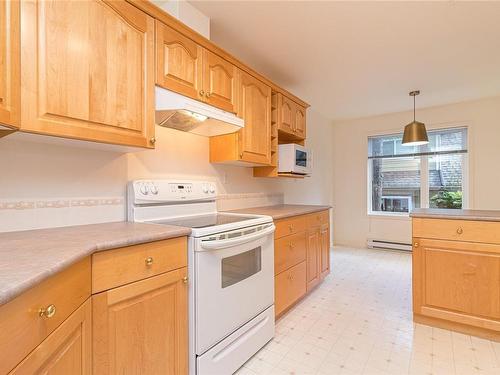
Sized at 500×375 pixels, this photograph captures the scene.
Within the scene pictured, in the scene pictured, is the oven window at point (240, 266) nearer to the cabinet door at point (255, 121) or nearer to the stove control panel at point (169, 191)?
the stove control panel at point (169, 191)

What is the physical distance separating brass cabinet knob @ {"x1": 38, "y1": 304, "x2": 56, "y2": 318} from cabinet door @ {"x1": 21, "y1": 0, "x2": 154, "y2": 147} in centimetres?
70

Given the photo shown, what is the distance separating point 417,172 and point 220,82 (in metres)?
3.82

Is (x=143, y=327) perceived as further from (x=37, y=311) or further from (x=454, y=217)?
(x=454, y=217)

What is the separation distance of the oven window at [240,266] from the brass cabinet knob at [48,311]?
0.84m

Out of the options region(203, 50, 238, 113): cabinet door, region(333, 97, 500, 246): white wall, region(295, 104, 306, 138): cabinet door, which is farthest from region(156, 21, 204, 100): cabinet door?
region(333, 97, 500, 246): white wall

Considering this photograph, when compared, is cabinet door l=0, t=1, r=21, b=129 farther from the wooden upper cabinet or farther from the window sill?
the window sill

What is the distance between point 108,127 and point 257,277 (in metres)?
1.25

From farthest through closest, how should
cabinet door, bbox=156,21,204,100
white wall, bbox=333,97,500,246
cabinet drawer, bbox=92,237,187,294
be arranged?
white wall, bbox=333,97,500,246, cabinet door, bbox=156,21,204,100, cabinet drawer, bbox=92,237,187,294

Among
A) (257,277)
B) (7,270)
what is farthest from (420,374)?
(7,270)

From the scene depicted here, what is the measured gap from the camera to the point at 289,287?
7.51ft

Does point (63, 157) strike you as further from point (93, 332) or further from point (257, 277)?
point (257, 277)

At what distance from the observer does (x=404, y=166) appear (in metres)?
4.45

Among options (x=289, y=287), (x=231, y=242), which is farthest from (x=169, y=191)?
(x=289, y=287)

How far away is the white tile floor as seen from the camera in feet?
5.37
